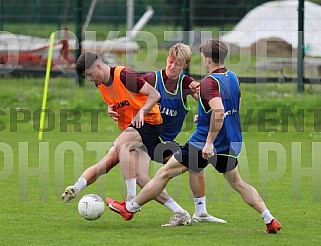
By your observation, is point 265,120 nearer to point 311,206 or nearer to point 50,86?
point 50,86

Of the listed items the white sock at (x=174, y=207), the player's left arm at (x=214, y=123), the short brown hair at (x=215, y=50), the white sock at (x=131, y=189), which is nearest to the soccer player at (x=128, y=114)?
the white sock at (x=174, y=207)

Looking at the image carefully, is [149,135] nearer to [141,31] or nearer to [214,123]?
[214,123]

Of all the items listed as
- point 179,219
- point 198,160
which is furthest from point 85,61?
point 179,219

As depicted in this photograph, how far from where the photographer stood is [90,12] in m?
22.9

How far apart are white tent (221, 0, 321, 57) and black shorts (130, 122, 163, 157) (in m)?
10.9

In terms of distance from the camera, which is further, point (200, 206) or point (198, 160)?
point (200, 206)

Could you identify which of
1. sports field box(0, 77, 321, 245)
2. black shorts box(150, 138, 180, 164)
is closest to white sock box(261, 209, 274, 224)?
sports field box(0, 77, 321, 245)

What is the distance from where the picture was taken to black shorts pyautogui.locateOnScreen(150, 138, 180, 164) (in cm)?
933

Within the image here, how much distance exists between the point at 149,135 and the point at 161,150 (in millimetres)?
226

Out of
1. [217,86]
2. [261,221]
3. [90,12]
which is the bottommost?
[261,221]

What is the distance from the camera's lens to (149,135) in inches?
364

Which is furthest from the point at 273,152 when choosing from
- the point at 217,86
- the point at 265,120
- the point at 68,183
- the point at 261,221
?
the point at 217,86

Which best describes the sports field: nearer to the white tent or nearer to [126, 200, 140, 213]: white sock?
[126, 200, 140, 213]: white sock

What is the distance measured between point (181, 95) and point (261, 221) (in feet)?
5.07
